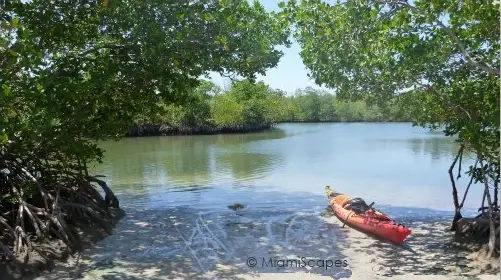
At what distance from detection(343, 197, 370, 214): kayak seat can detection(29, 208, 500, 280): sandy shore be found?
0.38 meters

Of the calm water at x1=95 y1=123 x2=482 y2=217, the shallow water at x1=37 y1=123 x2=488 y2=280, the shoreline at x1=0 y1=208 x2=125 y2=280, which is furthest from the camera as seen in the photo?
the calm water at x1=95 y1=123 x2=482 y2=217

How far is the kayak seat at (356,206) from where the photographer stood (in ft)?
29.6

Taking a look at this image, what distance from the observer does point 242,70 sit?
802 centimetres

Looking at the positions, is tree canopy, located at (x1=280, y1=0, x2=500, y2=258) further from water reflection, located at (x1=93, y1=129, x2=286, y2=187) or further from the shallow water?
water reflection, located at (x1=93, y1=129, x2=286, y2=187)

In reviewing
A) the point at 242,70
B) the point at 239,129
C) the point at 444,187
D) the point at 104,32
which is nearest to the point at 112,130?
the point at 104,32

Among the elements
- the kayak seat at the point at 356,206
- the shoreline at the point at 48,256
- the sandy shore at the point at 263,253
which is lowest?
the sandy shore at the point at 263,253

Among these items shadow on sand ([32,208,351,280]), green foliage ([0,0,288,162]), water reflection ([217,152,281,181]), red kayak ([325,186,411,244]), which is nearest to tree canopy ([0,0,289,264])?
green foliage ([0,0,288,162])

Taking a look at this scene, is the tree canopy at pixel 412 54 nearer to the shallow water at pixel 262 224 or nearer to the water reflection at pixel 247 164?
the shallow water at pixel 262 224

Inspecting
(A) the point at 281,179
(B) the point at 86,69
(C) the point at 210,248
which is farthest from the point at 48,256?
(A) the point at 281,179

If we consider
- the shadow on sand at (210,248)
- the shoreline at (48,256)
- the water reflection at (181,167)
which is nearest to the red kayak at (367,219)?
the shadow on sand at (210,248)

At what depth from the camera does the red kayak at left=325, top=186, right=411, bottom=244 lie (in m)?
7.70

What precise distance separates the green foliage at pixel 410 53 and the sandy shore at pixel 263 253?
5.79 ft

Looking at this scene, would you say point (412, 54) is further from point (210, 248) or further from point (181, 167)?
point (181, 167)

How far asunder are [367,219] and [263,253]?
7.08 ft
